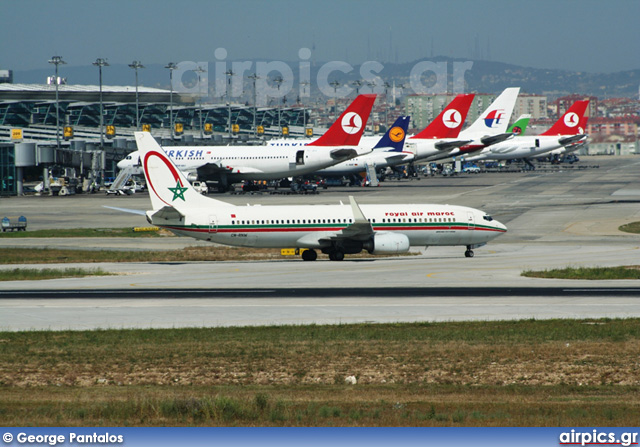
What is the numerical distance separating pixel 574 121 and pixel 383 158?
6138 centimetres

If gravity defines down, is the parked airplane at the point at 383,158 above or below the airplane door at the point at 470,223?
above

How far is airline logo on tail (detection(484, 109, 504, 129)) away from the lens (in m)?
139

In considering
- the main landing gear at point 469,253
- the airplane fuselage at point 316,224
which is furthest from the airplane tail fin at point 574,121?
the airplane fuselage at point 316,224

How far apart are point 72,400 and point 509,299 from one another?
22.1 meters

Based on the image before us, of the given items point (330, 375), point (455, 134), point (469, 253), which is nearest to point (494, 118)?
point (455, 134)

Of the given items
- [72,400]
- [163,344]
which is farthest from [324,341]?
[72,400]

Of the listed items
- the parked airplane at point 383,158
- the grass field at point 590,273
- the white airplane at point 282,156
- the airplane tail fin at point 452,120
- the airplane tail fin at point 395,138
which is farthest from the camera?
the airplane tail fin at point 452,120

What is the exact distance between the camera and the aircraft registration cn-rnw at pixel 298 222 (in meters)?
51.5

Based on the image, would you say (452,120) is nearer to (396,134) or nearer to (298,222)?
(396,134)

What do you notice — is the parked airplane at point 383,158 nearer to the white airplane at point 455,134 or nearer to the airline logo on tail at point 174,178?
the white airplane at point 455,134

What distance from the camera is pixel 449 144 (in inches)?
4978

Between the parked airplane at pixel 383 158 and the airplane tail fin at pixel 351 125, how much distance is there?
11022mm

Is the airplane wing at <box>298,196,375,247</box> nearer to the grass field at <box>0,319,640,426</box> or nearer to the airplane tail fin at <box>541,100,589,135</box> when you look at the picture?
the grass field at <box>0,319,640,426</box>

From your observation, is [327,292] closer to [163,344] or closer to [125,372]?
[163,344]
